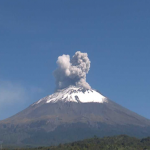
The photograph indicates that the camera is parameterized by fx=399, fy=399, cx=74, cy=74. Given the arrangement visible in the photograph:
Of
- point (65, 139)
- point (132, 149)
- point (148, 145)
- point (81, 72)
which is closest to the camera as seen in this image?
point (132, 149)

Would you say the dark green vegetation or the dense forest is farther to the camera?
the dark green vegetation

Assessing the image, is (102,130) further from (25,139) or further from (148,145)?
(148,145)

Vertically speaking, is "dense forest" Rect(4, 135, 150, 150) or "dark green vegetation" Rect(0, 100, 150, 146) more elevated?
"dark green vegetation" Rect(0, 100, 150, 146)

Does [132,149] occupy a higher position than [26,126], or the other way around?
[26,126]

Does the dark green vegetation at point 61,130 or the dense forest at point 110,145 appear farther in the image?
the dark green vegetation at point 61,130

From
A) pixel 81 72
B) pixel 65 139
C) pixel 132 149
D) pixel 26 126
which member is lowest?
pixel 132 149

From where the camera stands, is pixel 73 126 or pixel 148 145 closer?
pixel 148 145

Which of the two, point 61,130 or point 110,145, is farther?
point 61,130

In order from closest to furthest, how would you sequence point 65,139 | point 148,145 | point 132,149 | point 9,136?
point 132,149 < point 148,145 < point 65,139 < point 9,136

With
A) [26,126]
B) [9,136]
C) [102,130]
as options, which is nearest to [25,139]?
[9,136]

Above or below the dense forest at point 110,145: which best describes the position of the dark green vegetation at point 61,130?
above

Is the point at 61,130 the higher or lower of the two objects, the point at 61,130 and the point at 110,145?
the higher
